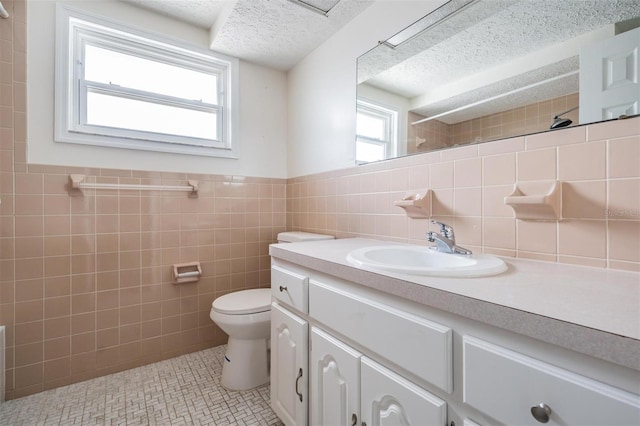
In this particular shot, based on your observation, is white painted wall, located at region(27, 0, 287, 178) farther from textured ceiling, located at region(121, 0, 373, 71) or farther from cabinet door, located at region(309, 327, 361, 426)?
cabinet door, located at region(309, 327, 361, 426)

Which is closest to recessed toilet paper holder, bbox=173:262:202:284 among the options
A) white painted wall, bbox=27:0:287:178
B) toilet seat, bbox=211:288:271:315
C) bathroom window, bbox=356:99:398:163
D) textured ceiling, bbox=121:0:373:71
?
toilet seat, bbox=211:288:271:315

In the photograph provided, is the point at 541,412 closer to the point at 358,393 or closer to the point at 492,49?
the point at 358,393

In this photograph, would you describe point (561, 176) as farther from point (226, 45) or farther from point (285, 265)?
point (226, 45)

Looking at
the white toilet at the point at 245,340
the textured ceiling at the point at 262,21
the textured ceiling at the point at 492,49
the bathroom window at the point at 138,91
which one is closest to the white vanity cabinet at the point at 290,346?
the white toilet at the point at 245,340

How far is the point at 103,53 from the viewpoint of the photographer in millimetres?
1864

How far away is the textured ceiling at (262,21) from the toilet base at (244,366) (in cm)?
199

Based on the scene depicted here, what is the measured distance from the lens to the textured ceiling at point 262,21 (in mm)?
1680

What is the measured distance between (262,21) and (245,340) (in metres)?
1.99

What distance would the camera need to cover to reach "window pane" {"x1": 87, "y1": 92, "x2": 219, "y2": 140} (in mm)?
1830

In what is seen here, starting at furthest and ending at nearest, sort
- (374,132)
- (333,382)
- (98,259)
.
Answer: (98,259) → (374,132) → (333,382)

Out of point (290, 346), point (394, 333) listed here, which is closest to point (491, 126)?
point (394, 333)

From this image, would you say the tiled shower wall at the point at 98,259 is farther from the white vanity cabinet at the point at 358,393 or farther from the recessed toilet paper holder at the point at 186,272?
the white vanity cabinet at the point at 358,393

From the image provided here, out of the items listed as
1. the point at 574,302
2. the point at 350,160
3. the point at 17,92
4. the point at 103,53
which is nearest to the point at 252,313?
the point at 350,160

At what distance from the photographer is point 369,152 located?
5.55 ft
